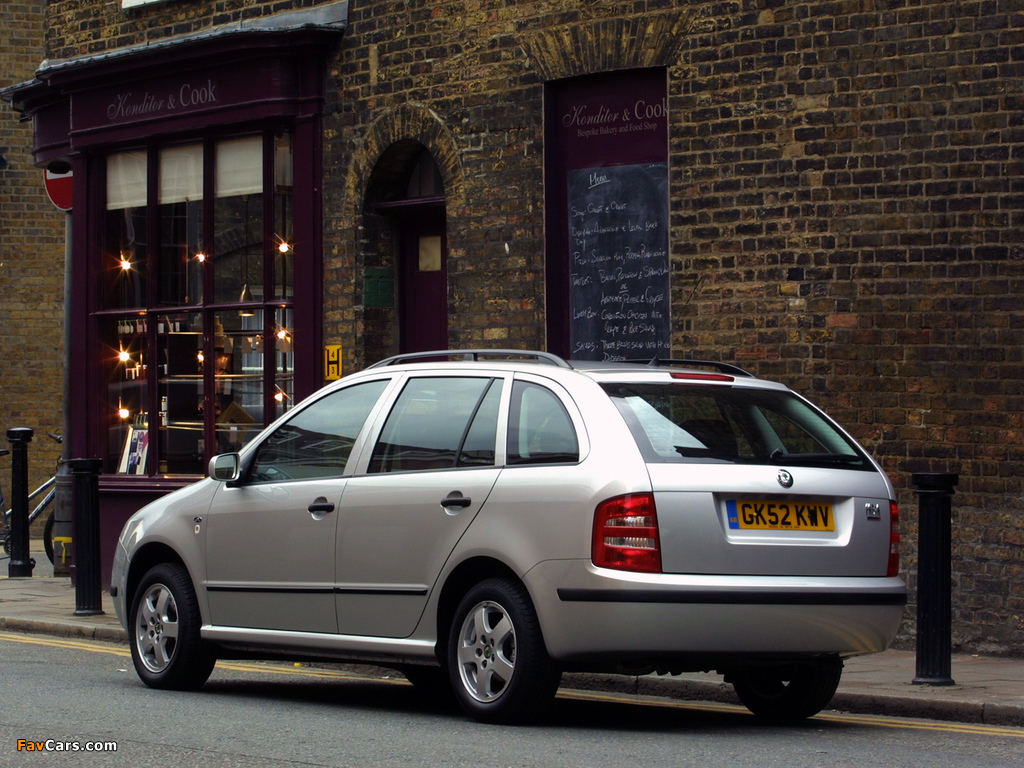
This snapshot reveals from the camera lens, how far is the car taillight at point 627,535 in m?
6.64

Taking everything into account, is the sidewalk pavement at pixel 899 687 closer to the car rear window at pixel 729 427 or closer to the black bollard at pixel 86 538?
the black bollard at pixel 86 538

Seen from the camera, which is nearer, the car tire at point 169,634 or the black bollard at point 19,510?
the car tire at point 169,634

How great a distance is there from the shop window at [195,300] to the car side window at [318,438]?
19.5 ft

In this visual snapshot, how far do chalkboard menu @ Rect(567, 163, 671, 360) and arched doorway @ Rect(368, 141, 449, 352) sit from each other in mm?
1677

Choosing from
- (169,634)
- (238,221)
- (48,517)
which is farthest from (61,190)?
(169,634)

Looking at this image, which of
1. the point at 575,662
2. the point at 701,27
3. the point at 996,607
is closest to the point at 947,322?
the point at 996,607

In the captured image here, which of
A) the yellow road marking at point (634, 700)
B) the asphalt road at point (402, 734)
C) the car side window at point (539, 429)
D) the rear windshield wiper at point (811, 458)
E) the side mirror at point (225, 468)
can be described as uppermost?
the car side window at point (539, 429)

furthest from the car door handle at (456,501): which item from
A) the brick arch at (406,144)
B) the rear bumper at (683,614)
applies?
the brick arch at (406,144)

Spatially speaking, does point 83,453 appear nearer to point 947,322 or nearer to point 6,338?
point 6,338

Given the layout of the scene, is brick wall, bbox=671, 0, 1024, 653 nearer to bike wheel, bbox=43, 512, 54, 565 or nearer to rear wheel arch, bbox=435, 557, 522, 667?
rear wheel arch, bbox=435, 557, 522, 667

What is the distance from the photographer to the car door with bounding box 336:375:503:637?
737 centimetres

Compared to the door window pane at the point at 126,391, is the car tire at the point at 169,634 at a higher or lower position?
lower

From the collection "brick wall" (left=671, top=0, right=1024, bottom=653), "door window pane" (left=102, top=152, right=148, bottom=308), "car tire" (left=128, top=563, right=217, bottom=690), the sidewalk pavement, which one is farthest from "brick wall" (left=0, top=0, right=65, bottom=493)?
"car tire" (left=128, top=563, right=217, bottom=690)

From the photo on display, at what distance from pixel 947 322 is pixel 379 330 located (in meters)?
5.31
